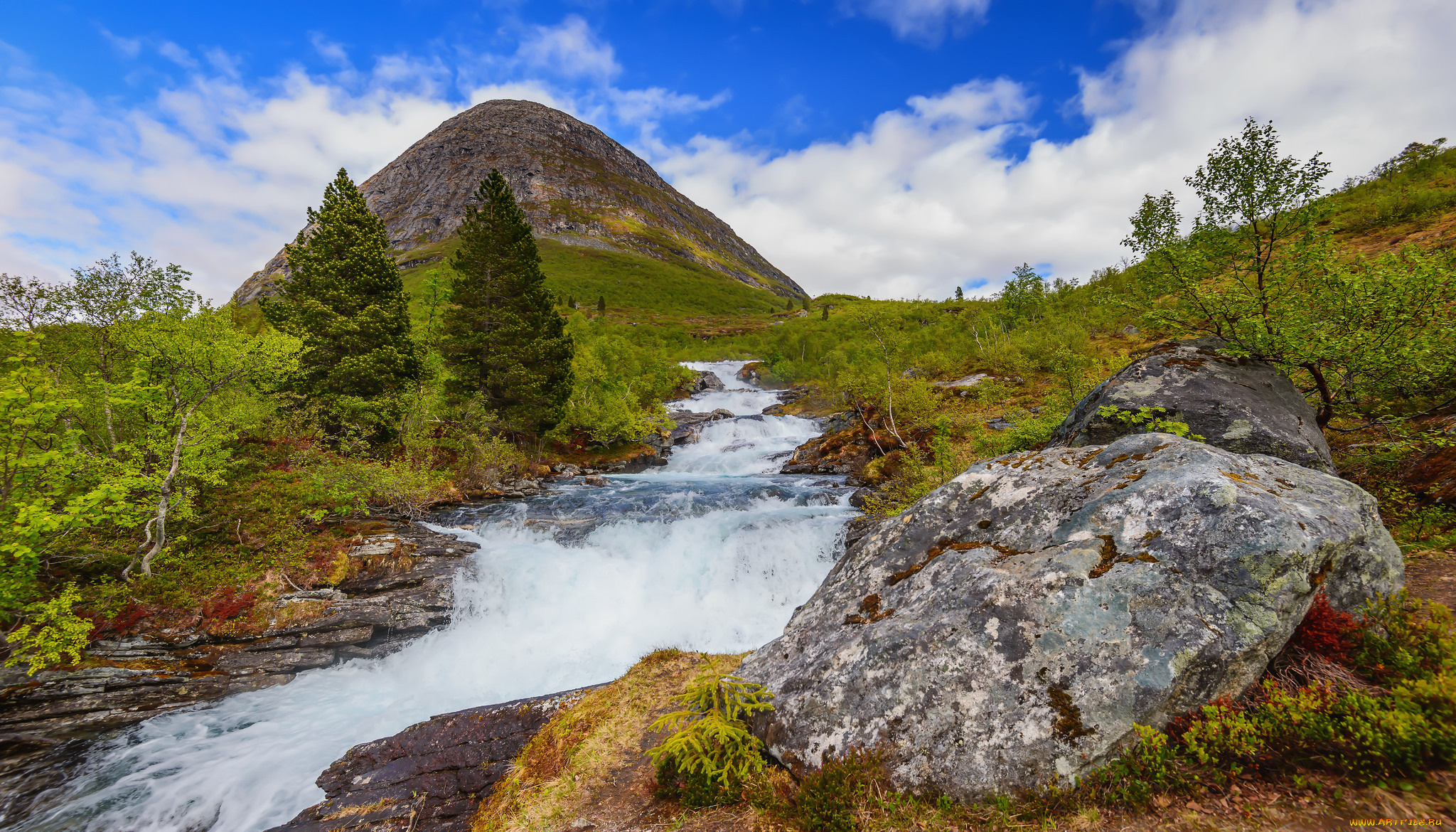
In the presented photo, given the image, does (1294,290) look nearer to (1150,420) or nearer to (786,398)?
(1150,420)

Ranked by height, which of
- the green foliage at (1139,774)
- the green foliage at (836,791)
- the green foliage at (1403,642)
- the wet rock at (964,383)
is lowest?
the green foliage at (836,791)

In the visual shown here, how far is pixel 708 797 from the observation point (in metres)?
4.78

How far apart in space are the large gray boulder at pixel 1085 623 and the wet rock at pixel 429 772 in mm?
5206

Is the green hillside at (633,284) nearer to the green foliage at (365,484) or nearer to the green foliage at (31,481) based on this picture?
the green foliage at (365,484)

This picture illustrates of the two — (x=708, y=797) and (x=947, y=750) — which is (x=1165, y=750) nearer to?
(x=947, y=750)

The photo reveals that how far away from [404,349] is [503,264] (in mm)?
7975

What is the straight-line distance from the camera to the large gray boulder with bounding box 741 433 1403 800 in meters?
3.84

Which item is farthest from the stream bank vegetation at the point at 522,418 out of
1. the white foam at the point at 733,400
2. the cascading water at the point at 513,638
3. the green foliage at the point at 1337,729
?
the white foam at the point at 733,400

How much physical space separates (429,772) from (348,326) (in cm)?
2107

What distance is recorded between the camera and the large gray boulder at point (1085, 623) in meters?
3.84

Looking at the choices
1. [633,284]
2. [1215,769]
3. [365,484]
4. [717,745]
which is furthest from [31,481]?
[633,284]

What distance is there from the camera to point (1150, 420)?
26.5ft

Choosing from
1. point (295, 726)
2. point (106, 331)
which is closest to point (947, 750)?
point (295, 726)

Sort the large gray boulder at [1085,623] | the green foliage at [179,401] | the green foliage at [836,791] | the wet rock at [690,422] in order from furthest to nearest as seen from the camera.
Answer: the wet rock at [690,422] < the green foliage at [179,401] < the green foliage at [836,791] < the large gray boulder at [1085,623]
